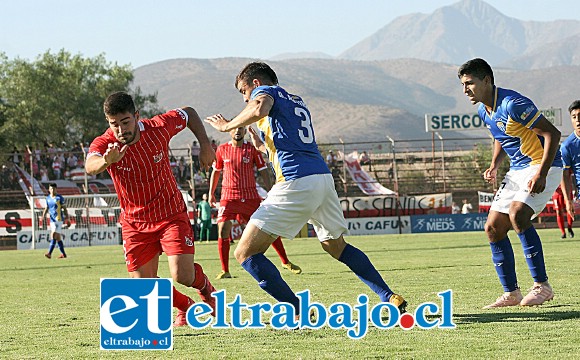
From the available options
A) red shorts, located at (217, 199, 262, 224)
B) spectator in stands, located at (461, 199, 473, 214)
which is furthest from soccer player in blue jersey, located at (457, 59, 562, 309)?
spectator in stands, located at (461, 199, 473, 214)

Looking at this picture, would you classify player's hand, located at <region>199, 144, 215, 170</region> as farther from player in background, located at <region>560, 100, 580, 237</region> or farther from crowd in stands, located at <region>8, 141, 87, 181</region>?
crowd in stands, located at <region>8, 141, 87, 181</region>

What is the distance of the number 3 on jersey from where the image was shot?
7.83 m

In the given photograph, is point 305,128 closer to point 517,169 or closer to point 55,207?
point 517,169

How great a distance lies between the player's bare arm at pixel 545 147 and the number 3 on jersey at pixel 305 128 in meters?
2.15

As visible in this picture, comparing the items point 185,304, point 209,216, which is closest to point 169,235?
point 185,304

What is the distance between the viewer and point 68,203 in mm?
38469

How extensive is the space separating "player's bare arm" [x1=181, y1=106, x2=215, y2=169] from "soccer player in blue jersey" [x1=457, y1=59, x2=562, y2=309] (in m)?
2.43

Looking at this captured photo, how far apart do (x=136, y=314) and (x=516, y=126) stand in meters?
4.05

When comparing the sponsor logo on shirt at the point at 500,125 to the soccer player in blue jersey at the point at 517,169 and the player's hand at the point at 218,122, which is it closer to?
the soccer player in blue jersey at the point at 517,169

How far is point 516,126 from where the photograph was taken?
29.3 ft

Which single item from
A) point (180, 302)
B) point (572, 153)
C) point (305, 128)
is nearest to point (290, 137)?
point (305, 128)

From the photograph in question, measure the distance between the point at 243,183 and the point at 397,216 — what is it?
24143 mm

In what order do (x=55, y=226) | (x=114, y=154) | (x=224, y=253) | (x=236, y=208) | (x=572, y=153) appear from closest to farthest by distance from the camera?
(x=114, y=154), (x=572, y=153), (x=224, y=253), (x=236, y=208), (x=55, y=226)

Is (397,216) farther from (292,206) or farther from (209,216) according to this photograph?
(292,206)
